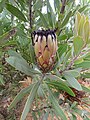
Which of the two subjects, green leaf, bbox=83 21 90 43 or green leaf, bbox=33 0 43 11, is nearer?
green leaf, bbox=83 21 90 43

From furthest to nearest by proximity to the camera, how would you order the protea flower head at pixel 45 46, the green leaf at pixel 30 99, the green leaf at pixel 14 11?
the green leaf at pixel 14 11 → the green leaf at pixel 30 99 → the protea flower head at pixel 45 46

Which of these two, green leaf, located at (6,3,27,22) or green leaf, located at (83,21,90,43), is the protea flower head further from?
green leaf, located at (6,3,27,22)

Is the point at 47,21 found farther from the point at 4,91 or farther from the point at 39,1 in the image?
the point at 4,91

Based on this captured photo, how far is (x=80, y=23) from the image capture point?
2.61ft

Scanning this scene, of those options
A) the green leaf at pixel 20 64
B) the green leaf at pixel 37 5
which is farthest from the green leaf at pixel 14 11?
the green leaf at pixel 20 64

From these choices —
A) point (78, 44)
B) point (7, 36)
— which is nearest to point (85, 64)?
point (78, 44)

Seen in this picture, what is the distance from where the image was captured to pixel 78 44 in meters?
0.77

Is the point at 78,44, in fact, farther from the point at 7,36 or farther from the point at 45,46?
the point at 7,36

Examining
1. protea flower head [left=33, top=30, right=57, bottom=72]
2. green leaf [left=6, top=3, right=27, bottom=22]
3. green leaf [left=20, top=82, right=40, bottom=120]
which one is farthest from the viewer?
green leaf [left=6, top=3, right=27, bottom=22]

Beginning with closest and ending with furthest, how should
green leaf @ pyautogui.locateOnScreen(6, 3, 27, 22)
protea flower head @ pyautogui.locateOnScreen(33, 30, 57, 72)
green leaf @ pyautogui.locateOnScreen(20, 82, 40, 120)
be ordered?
protea flower head @ pyautogui.locateOnScreen(33, 30, 57, 72) < green leaf @ pyautogui.locateOnScreen(20, 82, 40, 120) < green leaf @ pyautogui.locateOnScreen(6, 3, 27, 22)

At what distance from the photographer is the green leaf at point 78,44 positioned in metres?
0.76

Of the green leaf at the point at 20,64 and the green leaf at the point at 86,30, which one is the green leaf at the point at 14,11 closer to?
the green leaf at the point at 20,64

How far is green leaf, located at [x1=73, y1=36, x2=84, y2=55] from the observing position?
758 millimetres

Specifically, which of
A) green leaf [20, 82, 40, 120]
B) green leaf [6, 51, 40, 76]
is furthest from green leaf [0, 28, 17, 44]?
green leaf [20, 82, 40, 120]
